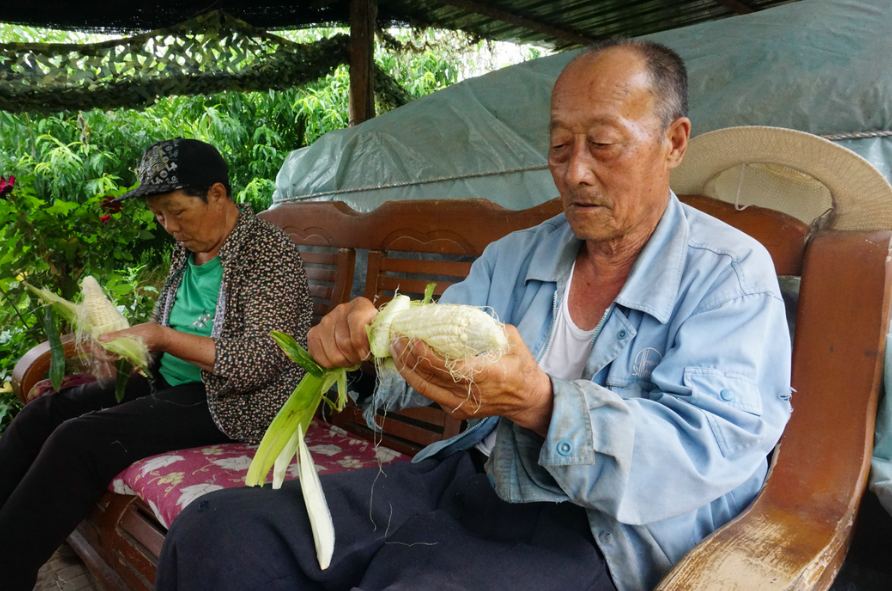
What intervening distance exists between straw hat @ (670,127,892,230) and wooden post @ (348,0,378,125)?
3300 mm

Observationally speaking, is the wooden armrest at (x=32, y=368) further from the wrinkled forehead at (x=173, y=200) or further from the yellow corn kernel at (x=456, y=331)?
the yellow corn kernel at (x=456, y=331)

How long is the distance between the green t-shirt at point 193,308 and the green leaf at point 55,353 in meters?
0.43

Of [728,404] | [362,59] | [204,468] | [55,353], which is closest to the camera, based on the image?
[728,404]

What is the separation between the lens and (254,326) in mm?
2322

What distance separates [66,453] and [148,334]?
552 millimetres

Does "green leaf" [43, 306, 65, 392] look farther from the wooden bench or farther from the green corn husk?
the wooden bench

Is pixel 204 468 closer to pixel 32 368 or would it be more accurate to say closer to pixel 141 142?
pixel 32 368

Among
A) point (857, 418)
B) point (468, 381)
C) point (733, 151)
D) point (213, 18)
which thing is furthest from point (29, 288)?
point (857, 418)

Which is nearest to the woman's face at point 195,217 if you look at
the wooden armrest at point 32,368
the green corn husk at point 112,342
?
the green corn husk at point 112,342

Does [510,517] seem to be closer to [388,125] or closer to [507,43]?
[388,125]

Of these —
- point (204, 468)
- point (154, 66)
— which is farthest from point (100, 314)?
point (154, 66)

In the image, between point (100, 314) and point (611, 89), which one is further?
point (100, 314)

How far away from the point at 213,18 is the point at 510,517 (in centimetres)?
382

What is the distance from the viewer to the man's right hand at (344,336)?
4.14ft
